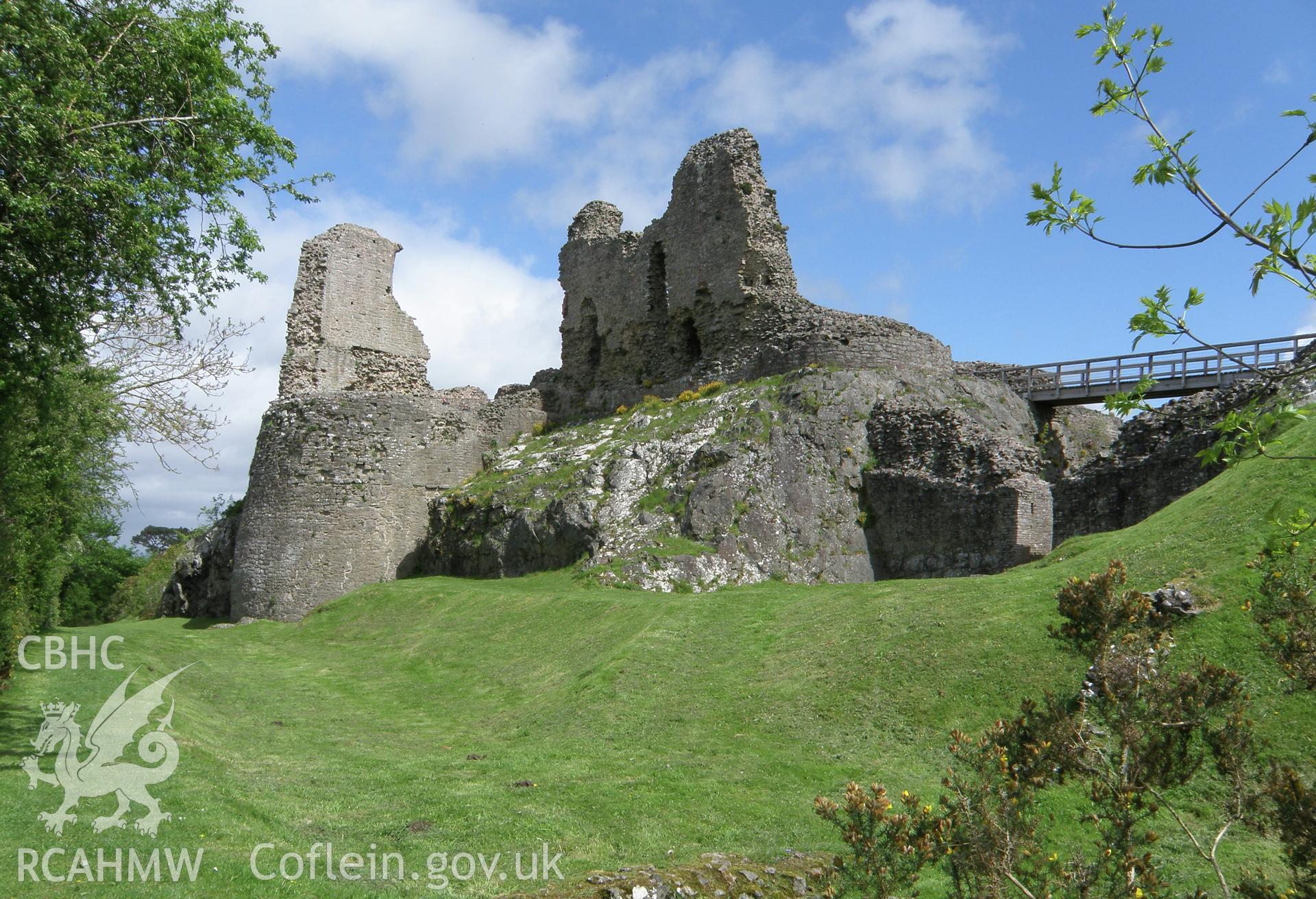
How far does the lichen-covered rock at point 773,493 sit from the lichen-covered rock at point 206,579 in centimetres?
646

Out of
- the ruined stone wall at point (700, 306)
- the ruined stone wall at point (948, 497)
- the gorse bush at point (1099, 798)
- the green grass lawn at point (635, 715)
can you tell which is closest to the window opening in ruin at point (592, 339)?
the ruined stone wall at point (700, 306)

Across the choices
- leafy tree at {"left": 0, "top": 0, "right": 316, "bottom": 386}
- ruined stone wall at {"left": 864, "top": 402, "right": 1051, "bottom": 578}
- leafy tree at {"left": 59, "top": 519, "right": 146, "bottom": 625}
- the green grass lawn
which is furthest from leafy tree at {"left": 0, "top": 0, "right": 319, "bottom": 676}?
leafy tree at {"left": 59, "top": 519, "right": 146, "bottom": 625}

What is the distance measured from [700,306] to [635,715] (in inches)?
697

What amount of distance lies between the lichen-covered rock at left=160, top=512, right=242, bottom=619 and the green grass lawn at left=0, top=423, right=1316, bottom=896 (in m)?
9.72

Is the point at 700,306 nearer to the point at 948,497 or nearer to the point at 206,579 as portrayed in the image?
the point at 948,497

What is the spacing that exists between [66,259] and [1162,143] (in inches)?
385

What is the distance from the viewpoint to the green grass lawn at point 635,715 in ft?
27.6

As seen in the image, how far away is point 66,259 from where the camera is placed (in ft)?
32.1

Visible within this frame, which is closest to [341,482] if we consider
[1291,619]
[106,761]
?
[106,761]

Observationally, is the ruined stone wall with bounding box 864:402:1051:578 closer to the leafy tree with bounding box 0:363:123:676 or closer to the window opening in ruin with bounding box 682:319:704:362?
the window opening in ruin with bounding box 682:319:704:362

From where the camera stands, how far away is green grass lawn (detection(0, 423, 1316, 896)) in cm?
840

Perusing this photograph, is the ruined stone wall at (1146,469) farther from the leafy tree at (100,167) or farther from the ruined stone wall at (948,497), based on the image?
the leafy tree at (100,167)

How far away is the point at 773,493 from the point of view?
20453mm

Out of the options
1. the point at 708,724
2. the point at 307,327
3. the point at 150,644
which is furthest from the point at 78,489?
the point at 708,724
